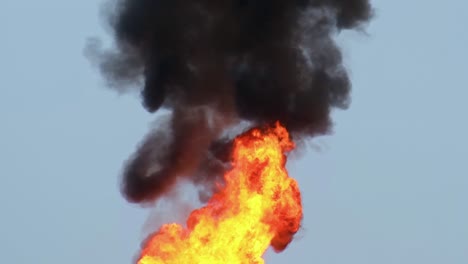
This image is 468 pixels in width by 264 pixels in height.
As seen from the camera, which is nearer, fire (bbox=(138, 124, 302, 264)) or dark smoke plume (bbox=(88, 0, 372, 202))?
fire (bbox=(138, 124, 302, 264))

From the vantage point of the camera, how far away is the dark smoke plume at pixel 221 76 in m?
46.3

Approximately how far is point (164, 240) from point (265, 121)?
16.6 feet

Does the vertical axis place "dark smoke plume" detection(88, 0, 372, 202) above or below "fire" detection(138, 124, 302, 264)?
above

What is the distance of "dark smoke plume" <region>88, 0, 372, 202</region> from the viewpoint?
4634 cm

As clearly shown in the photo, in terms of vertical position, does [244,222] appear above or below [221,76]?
below

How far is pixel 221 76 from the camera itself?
46.6 m

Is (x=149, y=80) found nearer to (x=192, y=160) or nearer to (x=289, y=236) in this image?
(x=192, y=160)

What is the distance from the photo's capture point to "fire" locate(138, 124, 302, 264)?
43969 mm

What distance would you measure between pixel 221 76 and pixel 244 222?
210 inches

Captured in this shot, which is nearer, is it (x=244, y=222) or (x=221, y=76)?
(x=244, y=222)

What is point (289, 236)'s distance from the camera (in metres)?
44.4

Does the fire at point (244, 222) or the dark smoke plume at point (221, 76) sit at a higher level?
the dark smoke plume at point (221, 76)

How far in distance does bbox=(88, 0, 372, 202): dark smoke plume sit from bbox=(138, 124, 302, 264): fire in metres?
1.90

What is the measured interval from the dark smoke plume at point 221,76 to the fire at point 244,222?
74.9 inches
